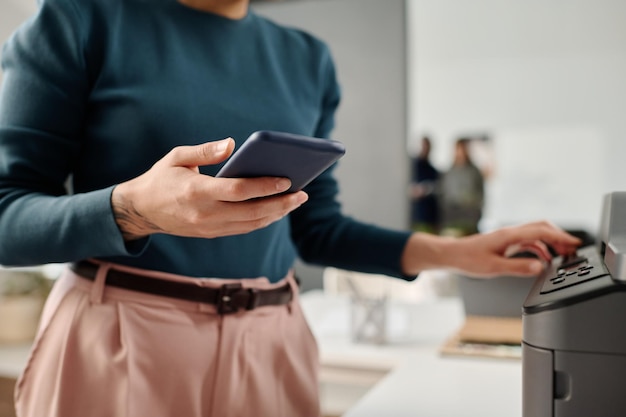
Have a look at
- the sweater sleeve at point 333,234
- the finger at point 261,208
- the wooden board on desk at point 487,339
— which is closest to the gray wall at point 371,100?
the wooden board on desk at point 487,339

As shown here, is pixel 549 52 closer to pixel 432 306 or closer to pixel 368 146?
pixel 368 146

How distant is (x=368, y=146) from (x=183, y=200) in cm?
207

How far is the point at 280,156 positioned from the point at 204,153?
3.1 inches

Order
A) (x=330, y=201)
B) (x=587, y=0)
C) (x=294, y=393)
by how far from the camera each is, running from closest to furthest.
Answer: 1. (x=294, y=393)
2. (x=330, y=201)
3. (x=587, y=0)

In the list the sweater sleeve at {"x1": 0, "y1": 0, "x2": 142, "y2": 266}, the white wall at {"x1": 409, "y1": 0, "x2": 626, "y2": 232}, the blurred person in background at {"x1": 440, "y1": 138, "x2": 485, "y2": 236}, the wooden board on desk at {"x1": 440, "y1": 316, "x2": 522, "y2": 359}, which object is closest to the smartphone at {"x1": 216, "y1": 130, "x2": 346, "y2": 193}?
the sweater sleeve at {"x1": 0, "y1": 0, "x2": 142, "y2": 266}

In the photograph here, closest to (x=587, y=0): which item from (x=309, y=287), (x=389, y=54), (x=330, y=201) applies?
(x=389, y=54)

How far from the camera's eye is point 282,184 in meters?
0.56

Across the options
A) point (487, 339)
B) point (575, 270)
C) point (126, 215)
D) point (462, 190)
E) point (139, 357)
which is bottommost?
point (462, 190)

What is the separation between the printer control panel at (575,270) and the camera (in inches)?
26.8

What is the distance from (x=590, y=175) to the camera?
4.71m

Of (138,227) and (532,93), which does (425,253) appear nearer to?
(138,227)

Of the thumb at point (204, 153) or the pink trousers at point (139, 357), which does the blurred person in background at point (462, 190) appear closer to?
the pink trousers at point (139, 357)

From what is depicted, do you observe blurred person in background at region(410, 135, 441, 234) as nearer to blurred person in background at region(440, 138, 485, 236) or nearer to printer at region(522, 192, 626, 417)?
blurred person in background at region(440, 138, 485, 236)

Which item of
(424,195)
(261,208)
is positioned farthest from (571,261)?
(424,195)
